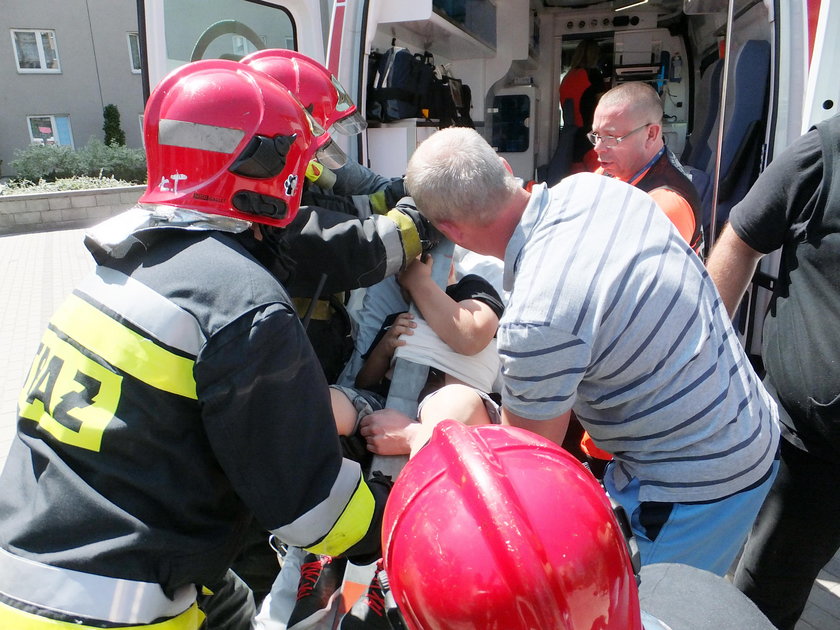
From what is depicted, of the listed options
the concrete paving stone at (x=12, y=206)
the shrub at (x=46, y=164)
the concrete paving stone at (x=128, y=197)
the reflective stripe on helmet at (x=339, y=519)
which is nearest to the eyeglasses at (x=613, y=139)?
the reflective stripe on helmet at (x=339, y=519)

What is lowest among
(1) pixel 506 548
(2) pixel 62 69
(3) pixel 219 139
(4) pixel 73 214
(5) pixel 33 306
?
(5) pixel 33 306

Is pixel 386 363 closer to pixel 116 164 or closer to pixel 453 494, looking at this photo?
pixel 453 494

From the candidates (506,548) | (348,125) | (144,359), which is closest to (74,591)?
(144,359)

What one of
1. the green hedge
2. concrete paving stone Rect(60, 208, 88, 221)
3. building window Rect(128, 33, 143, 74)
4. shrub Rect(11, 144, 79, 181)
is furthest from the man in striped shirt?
building window Rect(128, 33, 143, 74)

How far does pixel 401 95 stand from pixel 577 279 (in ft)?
9.97

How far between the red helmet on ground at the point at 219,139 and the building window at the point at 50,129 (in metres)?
20.8

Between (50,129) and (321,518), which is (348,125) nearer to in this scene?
(321,518)

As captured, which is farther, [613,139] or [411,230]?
[613,139]

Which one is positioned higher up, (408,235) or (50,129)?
(50,129)

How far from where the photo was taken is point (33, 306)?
253 inches

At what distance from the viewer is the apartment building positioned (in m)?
17.8

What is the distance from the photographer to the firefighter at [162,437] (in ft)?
3.38

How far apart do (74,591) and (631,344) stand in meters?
1.15

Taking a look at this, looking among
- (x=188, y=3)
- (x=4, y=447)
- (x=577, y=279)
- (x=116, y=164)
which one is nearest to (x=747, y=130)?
(x=577, y=279)
